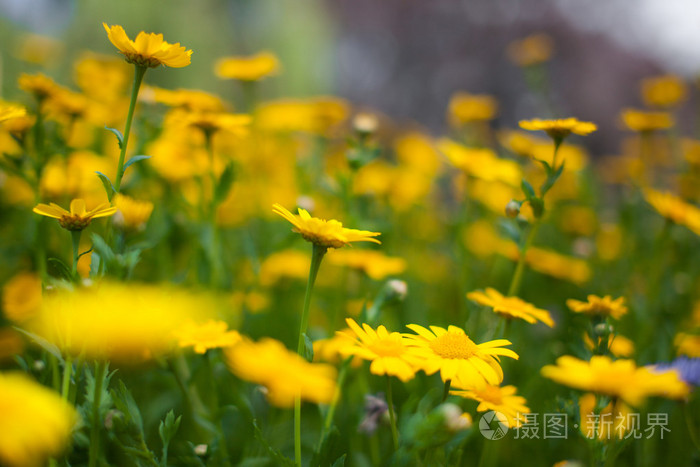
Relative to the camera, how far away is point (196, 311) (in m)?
1.26

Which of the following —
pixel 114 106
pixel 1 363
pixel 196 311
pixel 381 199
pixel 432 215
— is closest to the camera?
pixel 196 311

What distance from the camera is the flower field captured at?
90 centimetres

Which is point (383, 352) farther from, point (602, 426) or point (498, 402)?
point (602, 426)

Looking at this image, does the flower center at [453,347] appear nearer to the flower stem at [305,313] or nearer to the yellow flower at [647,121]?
the flower stem at [305,313]

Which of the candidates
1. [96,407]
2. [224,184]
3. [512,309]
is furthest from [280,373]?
[224,184]

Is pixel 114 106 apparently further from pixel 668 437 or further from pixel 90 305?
pixel 668 437

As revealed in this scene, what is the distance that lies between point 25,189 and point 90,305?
4.58ft

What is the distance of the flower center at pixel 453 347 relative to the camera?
3.14 feet

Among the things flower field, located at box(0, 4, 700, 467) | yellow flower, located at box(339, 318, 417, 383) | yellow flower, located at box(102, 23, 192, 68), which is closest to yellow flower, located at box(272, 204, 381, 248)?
flower field, located at box(0, 4, 700, 467)

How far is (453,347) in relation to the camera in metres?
0.96

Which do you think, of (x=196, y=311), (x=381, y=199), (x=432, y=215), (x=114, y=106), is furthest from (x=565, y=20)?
(x=196, y=311)

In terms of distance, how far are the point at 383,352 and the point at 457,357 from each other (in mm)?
139

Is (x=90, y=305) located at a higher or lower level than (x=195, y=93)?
lower

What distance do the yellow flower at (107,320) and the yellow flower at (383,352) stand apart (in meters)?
0.32
